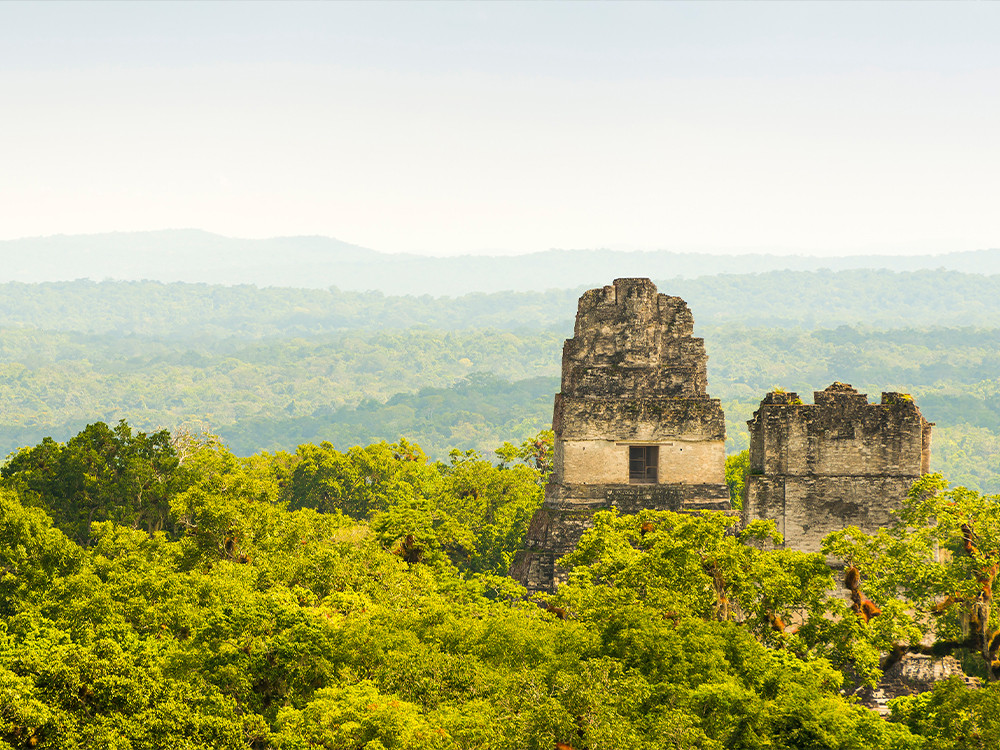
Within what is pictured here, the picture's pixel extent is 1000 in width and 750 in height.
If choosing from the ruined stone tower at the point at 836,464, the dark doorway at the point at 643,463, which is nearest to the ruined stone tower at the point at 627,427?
the dark doorway at the point at 643,463

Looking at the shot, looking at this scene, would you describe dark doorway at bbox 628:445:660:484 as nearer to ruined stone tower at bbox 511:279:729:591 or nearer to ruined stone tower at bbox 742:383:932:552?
ruined stone tower at bbox 511:279:729:591

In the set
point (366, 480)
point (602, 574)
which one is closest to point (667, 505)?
point (602, 574)

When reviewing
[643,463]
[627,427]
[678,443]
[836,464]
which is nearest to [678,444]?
[678,443]

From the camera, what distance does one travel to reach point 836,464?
3031cm

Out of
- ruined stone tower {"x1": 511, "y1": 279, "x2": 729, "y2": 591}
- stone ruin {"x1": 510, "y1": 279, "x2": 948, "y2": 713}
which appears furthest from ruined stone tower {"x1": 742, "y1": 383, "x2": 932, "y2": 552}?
ruined stone tower {"x1": 511, "y1": 279, "x2": 729, "y2": 591}

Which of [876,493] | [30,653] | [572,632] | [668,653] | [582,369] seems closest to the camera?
[30,653]

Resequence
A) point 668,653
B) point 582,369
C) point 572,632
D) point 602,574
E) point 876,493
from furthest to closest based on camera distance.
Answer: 1. point 582,369
2. point 876,493
3. point 602,574
4. point 572,632
5. point 668,653

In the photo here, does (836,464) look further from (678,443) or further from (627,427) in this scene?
(627,427)

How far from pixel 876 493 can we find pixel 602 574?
8610 millimetres

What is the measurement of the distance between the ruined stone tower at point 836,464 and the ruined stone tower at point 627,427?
1.89 meters

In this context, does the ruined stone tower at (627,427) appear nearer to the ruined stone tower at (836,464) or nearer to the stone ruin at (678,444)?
the stone ruin at (678,444)

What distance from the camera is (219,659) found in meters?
20.8

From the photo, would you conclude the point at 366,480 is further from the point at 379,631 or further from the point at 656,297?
the point at 379,631

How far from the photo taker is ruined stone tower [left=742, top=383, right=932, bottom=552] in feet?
99.1
